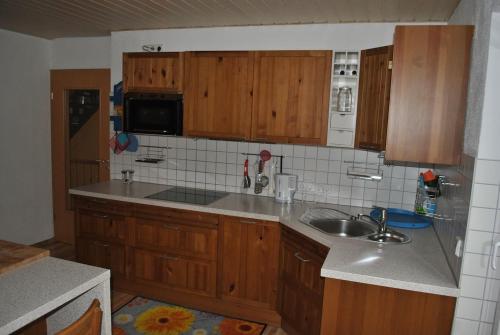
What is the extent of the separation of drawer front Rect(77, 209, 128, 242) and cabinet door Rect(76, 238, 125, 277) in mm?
62

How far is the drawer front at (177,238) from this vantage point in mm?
2865

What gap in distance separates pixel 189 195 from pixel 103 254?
35.6 inches

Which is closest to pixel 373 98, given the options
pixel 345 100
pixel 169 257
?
pixel 345 100

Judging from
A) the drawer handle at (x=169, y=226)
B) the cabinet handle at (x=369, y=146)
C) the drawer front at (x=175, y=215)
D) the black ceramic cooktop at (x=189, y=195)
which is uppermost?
the cabinet handle at (x=369, y=146)

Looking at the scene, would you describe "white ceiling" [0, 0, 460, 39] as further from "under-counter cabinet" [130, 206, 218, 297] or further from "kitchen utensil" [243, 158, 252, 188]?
"under-counter cabinet" [130, 206, 218, 297]

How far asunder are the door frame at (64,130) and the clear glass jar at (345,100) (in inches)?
93.8

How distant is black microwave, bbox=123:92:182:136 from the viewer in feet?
10.1

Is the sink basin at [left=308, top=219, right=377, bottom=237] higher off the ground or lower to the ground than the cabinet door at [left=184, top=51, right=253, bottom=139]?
lower

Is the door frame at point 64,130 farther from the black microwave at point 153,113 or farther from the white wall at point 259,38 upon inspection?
the black microwave at point 153,113

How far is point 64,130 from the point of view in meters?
4.08

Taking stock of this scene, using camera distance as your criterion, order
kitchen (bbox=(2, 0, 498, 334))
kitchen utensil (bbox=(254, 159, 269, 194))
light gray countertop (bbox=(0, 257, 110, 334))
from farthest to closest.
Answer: kitchen utensil (bbox=(254, 159, 269, 194)), kitchen (bbox=(2, 0, 498, 334)), light gray countertop (bbox=(0, 257, 110, 334))

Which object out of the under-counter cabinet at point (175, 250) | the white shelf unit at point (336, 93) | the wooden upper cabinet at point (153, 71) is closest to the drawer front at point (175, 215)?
the under-counter cabinet at point (175, 250)

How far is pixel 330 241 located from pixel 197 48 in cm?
208

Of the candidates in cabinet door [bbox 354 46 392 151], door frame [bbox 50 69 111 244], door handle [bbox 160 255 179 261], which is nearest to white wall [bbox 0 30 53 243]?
door frame [bbox 50 69 111 244]
